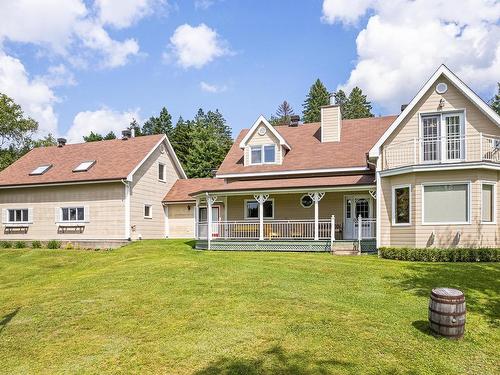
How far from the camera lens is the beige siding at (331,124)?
2483 centimetres

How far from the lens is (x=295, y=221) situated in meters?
21.2

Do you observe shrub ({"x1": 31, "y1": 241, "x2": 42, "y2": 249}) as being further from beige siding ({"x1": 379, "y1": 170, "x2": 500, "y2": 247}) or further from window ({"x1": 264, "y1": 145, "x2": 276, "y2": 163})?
beige siding ({"x1": 379, "y1": 170, "x2": 500, "y2": 247})

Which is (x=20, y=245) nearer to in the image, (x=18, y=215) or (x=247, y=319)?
(x=18, y=215)

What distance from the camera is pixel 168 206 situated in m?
29.5

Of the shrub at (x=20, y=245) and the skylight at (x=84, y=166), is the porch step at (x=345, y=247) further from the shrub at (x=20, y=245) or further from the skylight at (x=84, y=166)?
the shrub at (x=20, y=245)

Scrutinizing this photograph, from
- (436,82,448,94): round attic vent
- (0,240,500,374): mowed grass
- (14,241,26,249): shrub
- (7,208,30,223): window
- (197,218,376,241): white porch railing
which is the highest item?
(436,82,448,94): round attic vent

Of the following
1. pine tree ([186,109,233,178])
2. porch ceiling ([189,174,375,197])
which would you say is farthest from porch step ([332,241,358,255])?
pine tree ([186,109,233,178])

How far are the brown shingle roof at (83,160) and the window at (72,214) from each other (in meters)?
1.81

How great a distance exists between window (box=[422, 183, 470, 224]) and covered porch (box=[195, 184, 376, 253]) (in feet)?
8.96

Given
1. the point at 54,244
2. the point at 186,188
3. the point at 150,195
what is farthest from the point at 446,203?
the point at 54,244

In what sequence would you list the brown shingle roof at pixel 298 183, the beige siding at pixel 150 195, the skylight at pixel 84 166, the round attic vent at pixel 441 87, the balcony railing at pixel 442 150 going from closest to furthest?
1. the balcony railing at pixel 442 150
2. the round attic vent at pixel 441 87
3. the brown shingle roof at pixel 298 183
4. the beige siding at pixel 150 195
5. the skylight at pixel 84 166

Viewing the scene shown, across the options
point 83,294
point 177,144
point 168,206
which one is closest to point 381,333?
point 83,294

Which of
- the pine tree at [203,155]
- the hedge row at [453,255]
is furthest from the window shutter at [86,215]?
the pine tree at [203,155]

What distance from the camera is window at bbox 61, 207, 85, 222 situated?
85.5 ft
